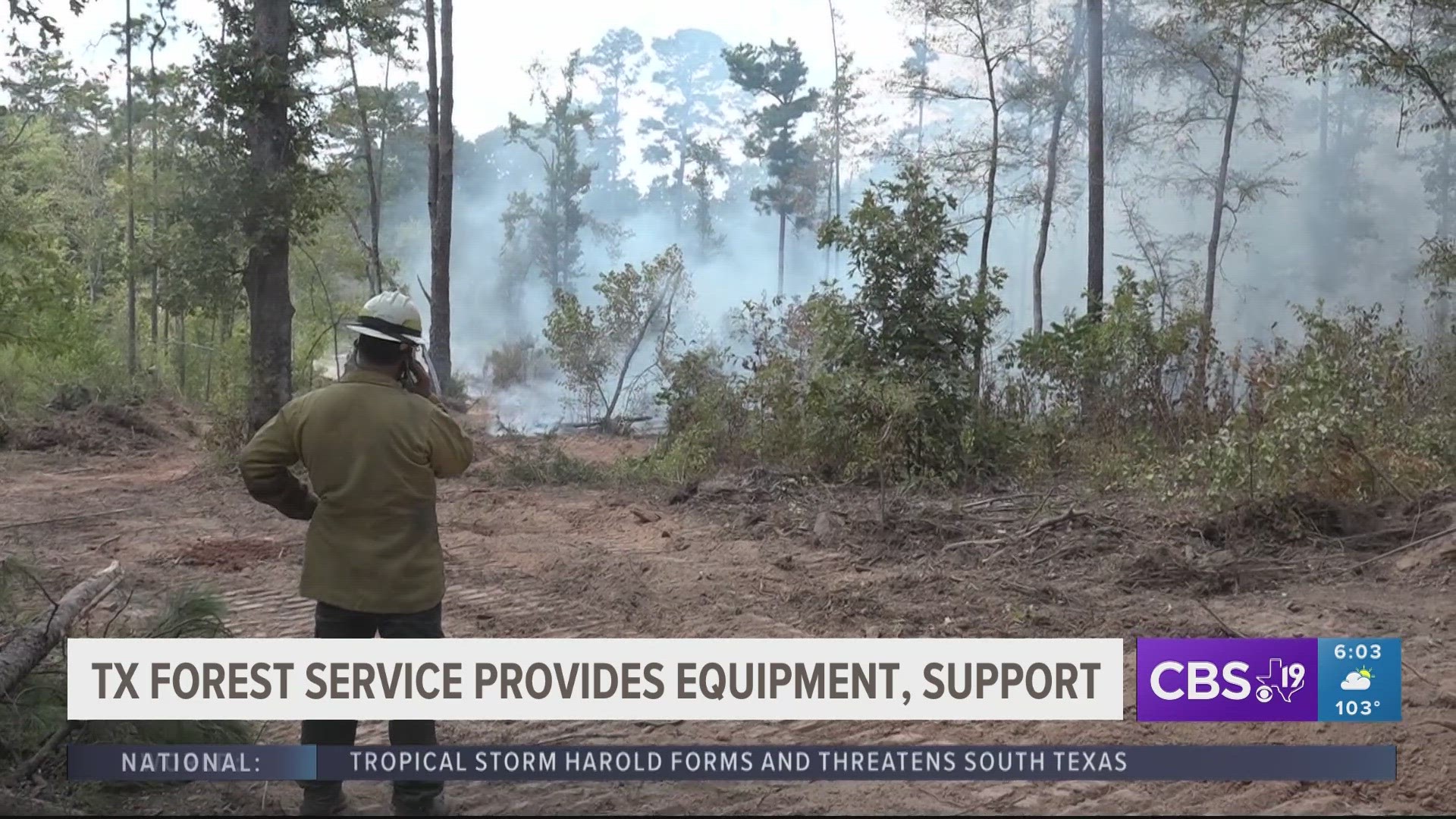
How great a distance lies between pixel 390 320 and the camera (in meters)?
3.71

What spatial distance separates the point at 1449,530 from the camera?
6.82m

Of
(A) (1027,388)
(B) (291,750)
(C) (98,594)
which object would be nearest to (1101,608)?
(B) (291,750)

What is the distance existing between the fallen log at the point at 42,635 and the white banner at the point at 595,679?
0.60 ft

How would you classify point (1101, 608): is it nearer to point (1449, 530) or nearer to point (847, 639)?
point (847, 639)

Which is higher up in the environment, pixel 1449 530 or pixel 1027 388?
pixel 1027 388

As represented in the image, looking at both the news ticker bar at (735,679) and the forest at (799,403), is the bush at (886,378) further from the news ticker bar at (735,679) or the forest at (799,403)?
the news ticker bar at (735,679)

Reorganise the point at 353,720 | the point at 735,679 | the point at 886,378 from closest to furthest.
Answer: the point at 353,720 < the point at 735,679 < the point at 886,378

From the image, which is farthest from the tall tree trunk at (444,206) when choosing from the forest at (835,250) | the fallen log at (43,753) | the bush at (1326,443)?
the fallen log at (43,753)

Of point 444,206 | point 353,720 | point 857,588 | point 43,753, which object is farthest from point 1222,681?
point 444,206

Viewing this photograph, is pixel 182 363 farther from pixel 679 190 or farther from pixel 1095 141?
pixel 679 190

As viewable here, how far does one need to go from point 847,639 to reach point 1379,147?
163 feet

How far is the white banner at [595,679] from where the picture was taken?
12.5 feet

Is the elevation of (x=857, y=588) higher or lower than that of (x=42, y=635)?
lower

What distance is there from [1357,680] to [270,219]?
40.6 ft
